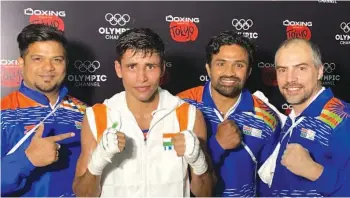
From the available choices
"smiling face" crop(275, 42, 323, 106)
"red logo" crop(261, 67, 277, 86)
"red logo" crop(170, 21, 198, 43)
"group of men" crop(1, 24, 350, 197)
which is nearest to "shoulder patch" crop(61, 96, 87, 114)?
"group of men" crop(1, 24, 350, 197)

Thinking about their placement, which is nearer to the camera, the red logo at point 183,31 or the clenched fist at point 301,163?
the clenched fist at point 301,163

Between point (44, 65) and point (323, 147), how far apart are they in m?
1.29

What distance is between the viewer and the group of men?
6.00ft

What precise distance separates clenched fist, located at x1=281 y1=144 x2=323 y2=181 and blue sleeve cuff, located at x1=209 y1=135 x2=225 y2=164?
36 cm

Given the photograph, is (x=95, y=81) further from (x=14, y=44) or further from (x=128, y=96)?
(x=128, y=96)

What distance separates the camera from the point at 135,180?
183 centimetres

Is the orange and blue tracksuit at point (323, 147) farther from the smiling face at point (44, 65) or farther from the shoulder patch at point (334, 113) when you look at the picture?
the smiling face at point (44, 65)

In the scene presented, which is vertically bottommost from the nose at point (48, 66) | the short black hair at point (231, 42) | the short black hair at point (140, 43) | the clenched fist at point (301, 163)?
the clenched fist at point (301, 163)

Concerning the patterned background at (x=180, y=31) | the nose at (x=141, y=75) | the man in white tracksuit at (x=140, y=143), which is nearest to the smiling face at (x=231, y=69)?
the man in white tracksuit at (x=140, y=143)

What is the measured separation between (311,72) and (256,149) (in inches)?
19.6

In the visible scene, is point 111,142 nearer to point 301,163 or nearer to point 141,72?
point 141,72

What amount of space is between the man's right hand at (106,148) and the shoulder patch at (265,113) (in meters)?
0.88

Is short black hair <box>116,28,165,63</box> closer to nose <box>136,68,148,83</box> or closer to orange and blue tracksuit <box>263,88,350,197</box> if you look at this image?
nose <box>136,68,148,83</box>

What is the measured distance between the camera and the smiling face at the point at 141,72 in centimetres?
183
